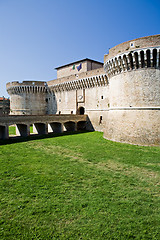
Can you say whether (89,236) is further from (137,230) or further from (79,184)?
(79,184)

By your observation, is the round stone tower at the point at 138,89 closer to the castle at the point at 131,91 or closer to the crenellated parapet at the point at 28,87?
the castle at the point at 131,91

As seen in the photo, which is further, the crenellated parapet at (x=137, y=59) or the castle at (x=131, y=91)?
the castle at (x=131, y=91)

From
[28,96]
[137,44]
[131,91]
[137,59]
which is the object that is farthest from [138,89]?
[28,96]

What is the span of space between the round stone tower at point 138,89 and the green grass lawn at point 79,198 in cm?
457

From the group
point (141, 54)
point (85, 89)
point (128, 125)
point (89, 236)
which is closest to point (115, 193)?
point (89, 236)

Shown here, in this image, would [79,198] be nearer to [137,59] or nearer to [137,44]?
[137,59]

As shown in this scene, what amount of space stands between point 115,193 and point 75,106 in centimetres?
2204

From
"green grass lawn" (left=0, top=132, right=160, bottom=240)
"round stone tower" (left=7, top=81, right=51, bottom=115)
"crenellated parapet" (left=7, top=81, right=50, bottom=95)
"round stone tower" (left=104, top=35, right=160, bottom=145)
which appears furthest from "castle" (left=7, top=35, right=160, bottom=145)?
"round stone tower" (left=7, top=81, right=51, bottom=115)

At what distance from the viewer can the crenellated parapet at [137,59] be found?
14.4 m

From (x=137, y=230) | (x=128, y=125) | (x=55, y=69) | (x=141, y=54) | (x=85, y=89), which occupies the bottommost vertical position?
(x=137, y=230)

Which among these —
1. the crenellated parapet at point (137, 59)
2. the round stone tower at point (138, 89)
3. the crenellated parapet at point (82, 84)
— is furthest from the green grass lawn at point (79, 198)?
the crenellated parapet at point (82, 84)

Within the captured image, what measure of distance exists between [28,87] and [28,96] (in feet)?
5.58

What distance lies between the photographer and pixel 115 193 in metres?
6.56

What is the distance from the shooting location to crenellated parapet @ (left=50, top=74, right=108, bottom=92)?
23.1 metres
